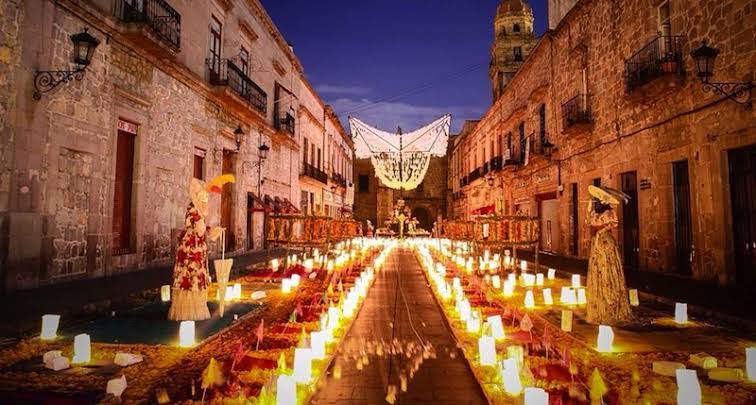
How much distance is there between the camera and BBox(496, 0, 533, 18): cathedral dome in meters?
29.5

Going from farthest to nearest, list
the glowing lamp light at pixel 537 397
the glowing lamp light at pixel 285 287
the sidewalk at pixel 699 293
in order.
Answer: the glowing lamp light at pixel 285 287 → the sidewalk at pixel 699 293 → the glowing lamp light at pixel 537 397

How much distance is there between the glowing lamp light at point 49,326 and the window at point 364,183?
41.0m

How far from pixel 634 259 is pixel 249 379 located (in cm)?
1116

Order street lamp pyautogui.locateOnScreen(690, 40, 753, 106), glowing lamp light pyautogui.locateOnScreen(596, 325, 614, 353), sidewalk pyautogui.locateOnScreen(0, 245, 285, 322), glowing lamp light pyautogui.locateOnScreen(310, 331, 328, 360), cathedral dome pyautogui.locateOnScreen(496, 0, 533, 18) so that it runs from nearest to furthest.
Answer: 1. glowing lamp light pyautogui.locateOnScreen(310, 331, 328, 360)
2. glowing lamp light pyautogui.locateOnScreen(596, 325, 614, 353)
3. sidewalk pyautogui.locateOnScreen(0, 245, 285, 322)
4. street lamp pyautogui.locateOnScreen(690, 40, 753, 106)
5. cathedral dome pyautogui.locateOnScreen(496, 0, 533, 18)

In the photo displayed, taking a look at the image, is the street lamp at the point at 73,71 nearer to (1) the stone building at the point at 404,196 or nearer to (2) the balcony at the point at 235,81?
(2) the balcony at the point at 235,81

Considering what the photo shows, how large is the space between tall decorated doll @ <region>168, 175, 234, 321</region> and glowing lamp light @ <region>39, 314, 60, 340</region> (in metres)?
1.12

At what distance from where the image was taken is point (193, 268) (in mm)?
5035

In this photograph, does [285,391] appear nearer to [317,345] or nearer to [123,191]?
[317,345]

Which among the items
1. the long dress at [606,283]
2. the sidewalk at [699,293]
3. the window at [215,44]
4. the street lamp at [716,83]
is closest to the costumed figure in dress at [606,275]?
the long dress at [606,283]

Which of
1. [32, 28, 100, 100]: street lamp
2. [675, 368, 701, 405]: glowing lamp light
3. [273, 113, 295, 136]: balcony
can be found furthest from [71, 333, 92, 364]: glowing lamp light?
[273, 113, 295, 136]: balcony

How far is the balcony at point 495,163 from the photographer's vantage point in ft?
78.2

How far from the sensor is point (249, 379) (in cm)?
319

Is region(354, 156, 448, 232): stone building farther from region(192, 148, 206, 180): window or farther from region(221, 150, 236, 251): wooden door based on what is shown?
region(192, 148, 206, 180): window

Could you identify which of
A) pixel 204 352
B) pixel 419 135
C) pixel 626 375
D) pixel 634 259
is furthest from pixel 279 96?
pixel 626 375
